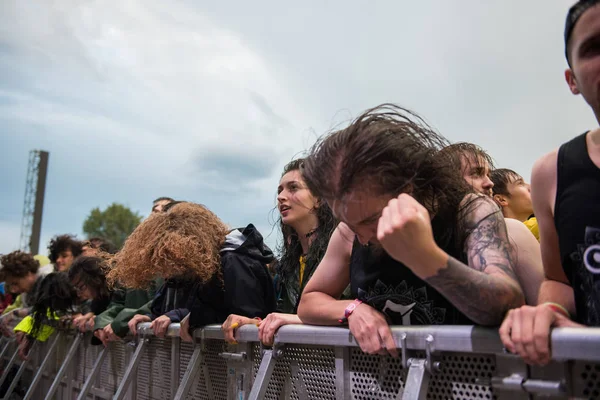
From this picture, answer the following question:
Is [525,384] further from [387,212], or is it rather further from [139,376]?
[139,376]

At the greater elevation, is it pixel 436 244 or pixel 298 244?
pixel 298 244

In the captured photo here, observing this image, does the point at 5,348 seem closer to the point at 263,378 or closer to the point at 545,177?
the point at 263,378

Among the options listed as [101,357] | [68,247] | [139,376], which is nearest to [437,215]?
[139,376]

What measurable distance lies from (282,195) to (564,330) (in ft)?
8.40

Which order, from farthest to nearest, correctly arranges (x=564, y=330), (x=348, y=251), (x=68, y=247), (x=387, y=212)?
(x=68, y=247)
(x=348, y=251)
(x=387, y=212)
(x=564, y=330)

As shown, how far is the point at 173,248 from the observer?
3.24m

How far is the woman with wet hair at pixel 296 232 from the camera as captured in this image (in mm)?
3395

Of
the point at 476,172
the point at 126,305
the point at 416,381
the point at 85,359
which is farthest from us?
the point at 85,359

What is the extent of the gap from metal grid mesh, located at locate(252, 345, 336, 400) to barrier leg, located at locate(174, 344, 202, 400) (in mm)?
721

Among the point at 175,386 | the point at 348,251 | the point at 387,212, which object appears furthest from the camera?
the point at 175,386

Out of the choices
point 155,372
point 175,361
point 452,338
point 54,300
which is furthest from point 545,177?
point 54,300

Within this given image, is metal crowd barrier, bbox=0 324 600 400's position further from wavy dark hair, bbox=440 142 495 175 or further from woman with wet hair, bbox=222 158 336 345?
wavy dark hair, bbox=440 142 495 175

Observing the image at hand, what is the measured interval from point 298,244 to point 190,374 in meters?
1.18

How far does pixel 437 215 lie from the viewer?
6.14 feet
